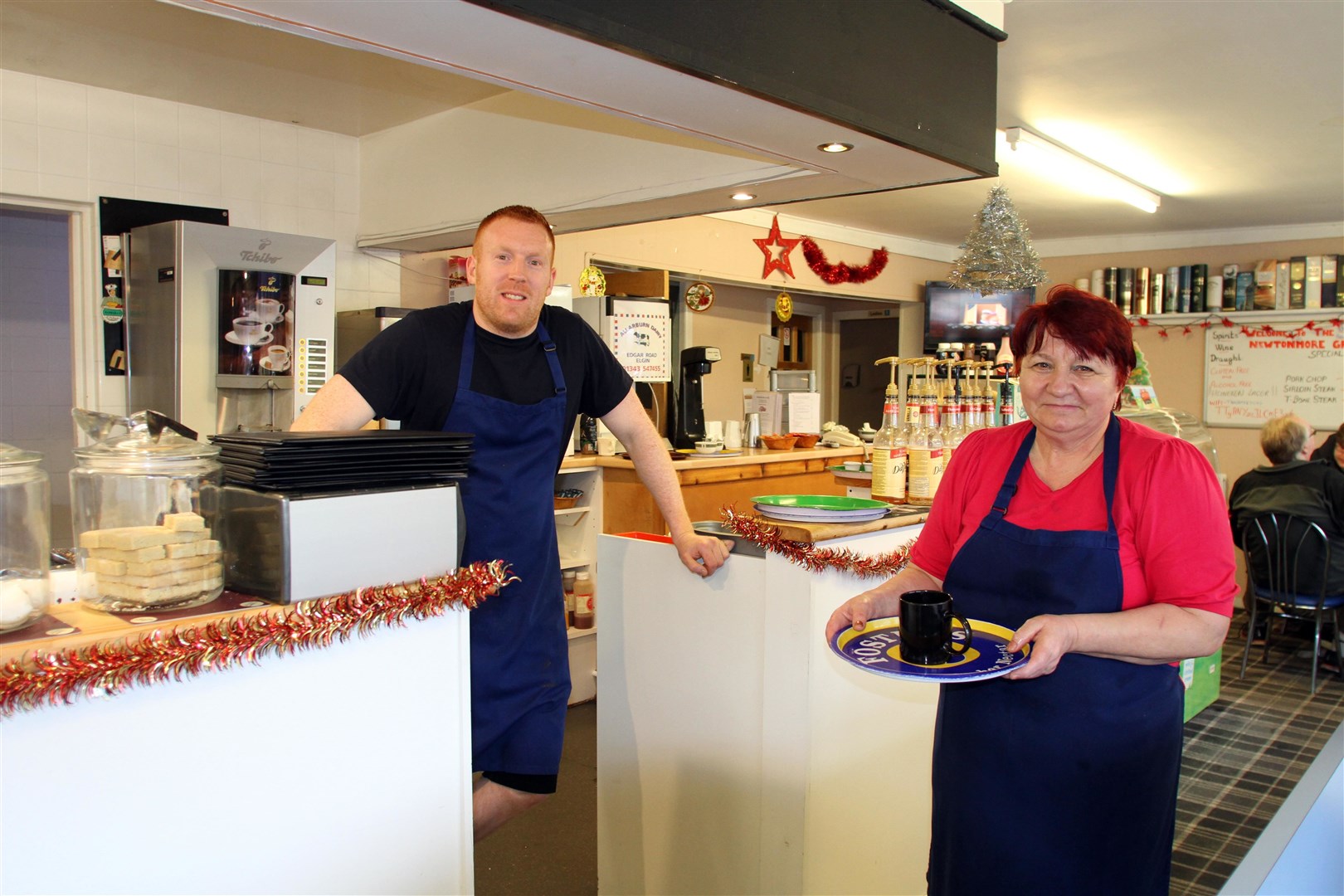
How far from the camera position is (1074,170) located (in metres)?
5.48

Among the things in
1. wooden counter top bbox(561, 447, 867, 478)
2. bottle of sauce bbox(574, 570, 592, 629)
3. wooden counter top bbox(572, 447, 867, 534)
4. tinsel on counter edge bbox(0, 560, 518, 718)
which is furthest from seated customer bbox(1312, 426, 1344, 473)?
tinsel on counter edge bbox(0, 560, 518, 718)

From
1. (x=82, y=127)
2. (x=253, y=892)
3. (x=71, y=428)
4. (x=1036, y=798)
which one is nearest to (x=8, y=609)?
(x=253, y=892)

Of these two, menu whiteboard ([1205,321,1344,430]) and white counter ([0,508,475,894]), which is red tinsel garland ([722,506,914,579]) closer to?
white counter ([0,508,475,894])

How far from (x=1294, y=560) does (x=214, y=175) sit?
5.81 metres

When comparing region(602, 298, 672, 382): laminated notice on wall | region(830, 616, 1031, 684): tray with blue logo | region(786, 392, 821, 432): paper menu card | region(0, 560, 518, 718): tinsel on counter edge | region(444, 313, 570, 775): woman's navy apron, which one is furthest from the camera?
region(786, 392, 821, 432): paper menu card

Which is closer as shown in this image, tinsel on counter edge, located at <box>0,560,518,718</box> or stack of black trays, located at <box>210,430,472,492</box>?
tinsel on counter edge, located at <box>0,560,518,718</box>

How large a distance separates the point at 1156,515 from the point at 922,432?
1361mm

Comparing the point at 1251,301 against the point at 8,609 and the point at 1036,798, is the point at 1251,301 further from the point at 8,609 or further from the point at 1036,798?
the point at 8,609

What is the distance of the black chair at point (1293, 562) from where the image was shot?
5047 mm

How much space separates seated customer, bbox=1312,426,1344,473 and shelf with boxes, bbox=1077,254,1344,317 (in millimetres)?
1898

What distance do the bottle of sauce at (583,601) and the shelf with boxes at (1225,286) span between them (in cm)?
483

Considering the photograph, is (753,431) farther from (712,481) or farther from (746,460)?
(712,481)

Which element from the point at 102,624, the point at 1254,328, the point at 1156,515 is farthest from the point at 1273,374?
the point at 102,624

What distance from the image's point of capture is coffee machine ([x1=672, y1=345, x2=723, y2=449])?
514 cm
